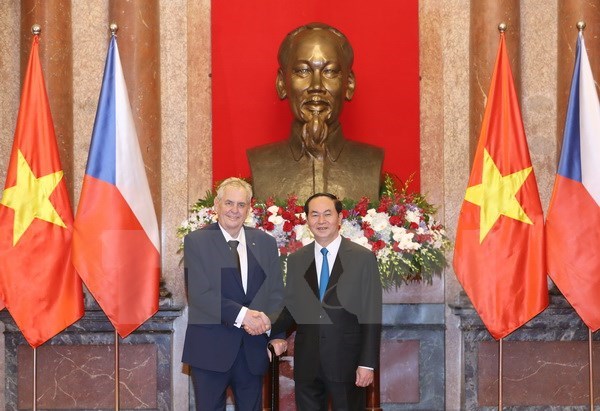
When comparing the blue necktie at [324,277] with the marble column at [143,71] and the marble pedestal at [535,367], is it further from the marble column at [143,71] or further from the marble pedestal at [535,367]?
the marble column at [143,71]

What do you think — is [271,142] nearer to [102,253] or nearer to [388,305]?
[388,305]

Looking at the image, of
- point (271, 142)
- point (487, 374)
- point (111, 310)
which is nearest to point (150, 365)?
point (111, 310)

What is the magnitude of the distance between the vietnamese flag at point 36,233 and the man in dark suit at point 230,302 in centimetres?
116

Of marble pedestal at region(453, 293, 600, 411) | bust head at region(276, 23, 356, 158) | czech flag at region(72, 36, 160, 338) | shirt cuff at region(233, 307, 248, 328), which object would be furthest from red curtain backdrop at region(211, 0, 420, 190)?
shirt cuff at region(233, 307, 248, 328)

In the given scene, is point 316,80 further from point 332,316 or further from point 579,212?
point 332,316

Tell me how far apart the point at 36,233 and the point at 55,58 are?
1.84 metres

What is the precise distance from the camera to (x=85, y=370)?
6969mm

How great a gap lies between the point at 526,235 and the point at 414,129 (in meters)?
1.89

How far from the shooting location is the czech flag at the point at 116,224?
5711mm

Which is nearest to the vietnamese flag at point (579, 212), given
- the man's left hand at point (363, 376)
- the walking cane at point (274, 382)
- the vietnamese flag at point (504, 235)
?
the vietnamese flag at point (504, 235)

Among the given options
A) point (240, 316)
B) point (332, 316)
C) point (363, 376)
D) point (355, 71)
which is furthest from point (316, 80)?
point (363, 376)

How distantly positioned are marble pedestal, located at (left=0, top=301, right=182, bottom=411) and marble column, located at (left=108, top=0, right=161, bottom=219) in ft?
3.24

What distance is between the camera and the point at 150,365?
23.0 ft

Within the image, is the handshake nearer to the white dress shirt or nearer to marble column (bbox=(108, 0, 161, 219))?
the white dress shirt
